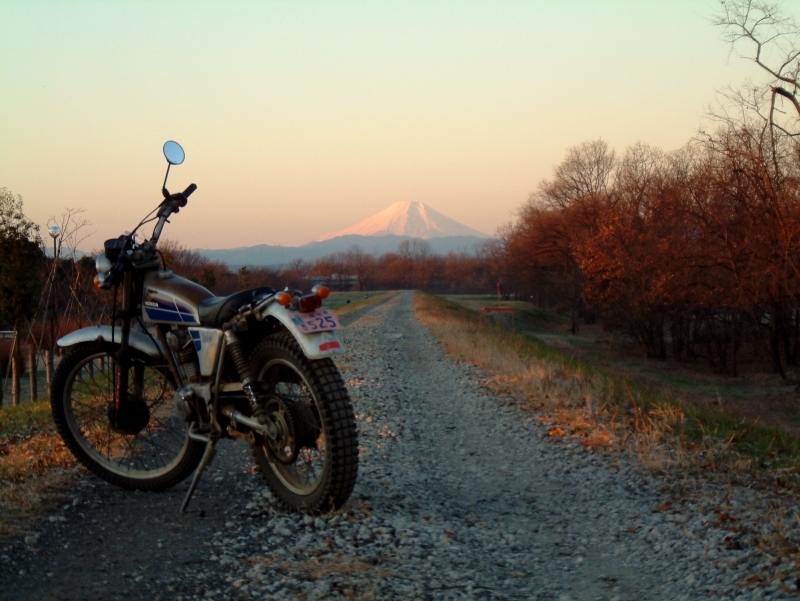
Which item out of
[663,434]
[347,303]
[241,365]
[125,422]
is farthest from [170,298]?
[347,303]

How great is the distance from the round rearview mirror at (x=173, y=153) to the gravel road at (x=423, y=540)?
7.31 ft

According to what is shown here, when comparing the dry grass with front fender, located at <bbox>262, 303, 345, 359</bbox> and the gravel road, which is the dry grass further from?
front fender, located at <bbox>262, 303, 345, 359</bbox>

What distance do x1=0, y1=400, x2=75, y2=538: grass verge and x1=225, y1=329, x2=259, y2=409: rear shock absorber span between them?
4.55ft

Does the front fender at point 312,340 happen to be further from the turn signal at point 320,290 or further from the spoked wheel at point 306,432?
the turn signal at point 320,290

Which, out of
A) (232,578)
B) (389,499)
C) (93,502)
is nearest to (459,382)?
(389,499)

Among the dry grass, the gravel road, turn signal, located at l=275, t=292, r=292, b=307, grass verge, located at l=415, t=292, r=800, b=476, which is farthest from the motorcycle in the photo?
the dry grass

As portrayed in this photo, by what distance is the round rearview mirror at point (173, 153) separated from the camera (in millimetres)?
5184

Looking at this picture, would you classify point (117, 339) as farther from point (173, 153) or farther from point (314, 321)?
point (314, 321)

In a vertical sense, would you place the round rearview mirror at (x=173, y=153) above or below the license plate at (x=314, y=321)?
above

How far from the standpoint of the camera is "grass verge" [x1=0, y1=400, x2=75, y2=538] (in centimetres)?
431

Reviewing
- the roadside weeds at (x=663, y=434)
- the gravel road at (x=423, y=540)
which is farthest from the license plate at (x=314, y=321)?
the roadside weeds at (x=663, y=434)

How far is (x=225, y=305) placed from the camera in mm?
4516

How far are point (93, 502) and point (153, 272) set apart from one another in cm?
151

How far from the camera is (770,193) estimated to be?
67.7 ft
